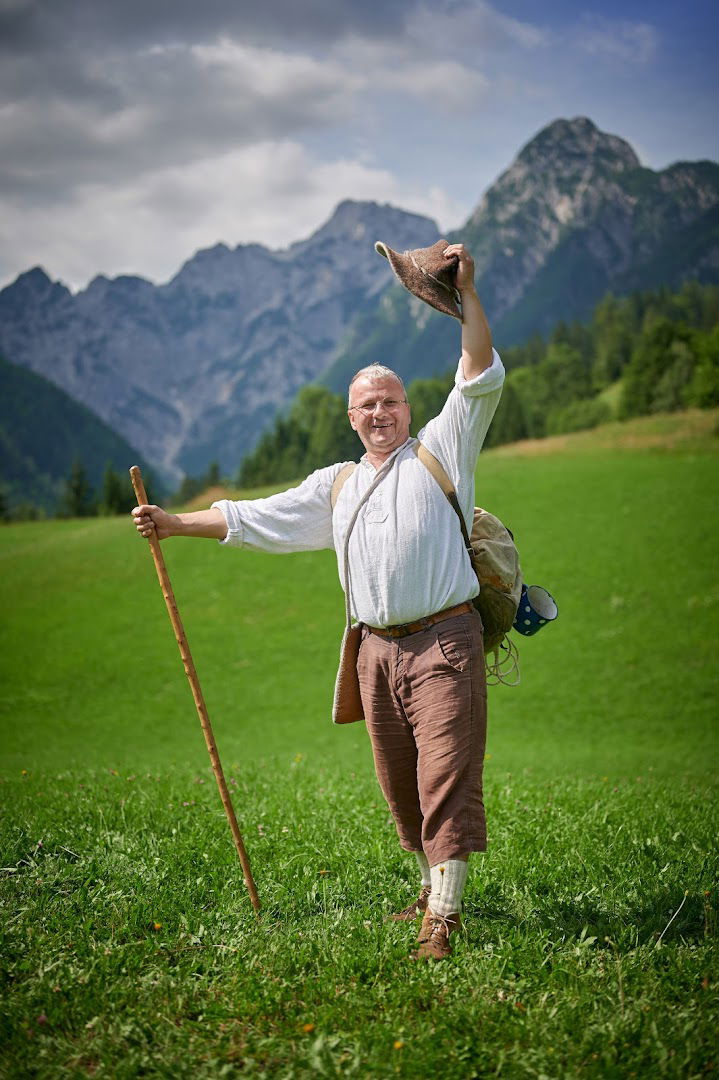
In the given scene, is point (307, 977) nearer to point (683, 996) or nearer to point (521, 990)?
point (521, 990)

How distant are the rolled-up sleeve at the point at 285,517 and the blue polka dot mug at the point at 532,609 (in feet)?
4.24

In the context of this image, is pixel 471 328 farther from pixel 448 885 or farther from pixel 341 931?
pixel 341 931

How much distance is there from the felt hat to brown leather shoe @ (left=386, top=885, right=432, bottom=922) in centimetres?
331

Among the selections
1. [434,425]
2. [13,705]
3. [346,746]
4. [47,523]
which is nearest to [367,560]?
[434,425]

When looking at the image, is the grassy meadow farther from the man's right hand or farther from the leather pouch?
the man's right hand

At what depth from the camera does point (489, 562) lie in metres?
4.94

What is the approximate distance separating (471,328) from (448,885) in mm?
2956

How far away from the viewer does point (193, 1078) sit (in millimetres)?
3510

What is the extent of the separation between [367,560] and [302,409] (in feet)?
351

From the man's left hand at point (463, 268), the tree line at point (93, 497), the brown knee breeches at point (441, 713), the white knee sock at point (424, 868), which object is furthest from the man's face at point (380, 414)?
the tree line at point (93, 497)

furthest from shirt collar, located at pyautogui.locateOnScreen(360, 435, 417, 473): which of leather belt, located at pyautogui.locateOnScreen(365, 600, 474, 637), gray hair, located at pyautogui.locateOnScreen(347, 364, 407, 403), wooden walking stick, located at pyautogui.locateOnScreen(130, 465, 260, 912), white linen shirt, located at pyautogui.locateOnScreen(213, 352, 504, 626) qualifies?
wooden walking stick, located at pyautogui.locateOnScreen(130, 465, 260, 912)

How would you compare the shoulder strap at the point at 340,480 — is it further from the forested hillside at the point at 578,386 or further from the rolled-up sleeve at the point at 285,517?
the forested hillside at the point at 578,386

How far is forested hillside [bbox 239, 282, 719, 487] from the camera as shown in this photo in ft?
277

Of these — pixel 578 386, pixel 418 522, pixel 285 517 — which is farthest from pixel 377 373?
pixel 578 386
